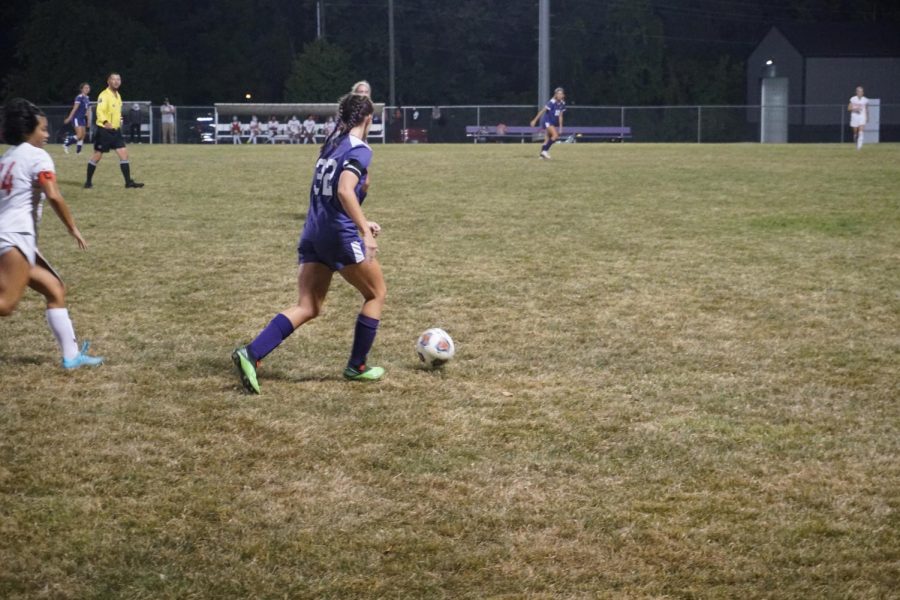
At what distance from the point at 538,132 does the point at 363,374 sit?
43308 millimetres

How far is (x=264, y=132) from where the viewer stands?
168 ft

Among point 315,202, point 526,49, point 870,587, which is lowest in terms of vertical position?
point 870,587

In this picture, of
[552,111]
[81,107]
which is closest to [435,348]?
[552,111]

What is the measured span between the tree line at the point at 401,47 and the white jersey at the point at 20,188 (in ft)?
181

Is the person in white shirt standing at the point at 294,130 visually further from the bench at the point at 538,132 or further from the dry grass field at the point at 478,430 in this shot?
the dry grass field at the point at 478,430

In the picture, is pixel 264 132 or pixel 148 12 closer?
pixel 264 132

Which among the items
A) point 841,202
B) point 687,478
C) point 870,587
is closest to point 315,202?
point 687,478

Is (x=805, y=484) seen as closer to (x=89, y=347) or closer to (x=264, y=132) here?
(x=89, y=347)

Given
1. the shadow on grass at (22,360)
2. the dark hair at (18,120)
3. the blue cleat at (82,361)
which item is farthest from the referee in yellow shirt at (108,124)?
the dark hair at (18,120)

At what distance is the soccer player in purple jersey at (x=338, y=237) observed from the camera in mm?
6363

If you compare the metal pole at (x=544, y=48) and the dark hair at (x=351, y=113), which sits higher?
the metal pole at (x=544, y=48)

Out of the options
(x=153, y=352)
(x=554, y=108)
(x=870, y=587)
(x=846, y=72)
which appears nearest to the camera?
(x=870, y=587)

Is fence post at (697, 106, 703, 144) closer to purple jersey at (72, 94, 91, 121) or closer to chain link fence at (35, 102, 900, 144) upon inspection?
chain link fence at (35, 102, 900, 144)

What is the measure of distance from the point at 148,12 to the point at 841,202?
61.9 metres
